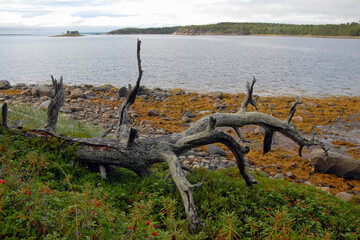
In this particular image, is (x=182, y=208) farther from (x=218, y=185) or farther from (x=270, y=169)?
(x=270, y=169)

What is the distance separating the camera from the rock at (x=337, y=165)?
979cm

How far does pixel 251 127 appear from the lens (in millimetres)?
14969

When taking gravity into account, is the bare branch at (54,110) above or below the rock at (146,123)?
above

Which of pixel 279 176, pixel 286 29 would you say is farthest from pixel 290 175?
pixel 286 29

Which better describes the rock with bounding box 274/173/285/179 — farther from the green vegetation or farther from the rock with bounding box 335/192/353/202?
the green vegetation

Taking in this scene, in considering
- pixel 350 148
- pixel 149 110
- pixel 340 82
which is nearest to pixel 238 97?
pixel 149 110

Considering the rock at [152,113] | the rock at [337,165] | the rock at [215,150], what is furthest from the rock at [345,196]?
the rock at [152,113]

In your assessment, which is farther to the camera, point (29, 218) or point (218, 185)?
point (218, 185)

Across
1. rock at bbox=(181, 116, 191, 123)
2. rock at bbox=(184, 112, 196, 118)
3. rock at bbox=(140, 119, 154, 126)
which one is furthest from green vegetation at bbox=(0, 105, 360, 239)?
rock at bbox=(184, 112, 196, 118)

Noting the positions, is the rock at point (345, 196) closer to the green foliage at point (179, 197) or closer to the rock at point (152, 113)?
the green foliage at point (179, 197)

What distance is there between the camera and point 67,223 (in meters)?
3.01

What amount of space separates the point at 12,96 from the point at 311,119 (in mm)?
21424

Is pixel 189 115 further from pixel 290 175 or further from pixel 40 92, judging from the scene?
pixel 40 92

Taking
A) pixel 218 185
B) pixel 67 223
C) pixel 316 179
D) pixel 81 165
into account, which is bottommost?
pixel 316 179
